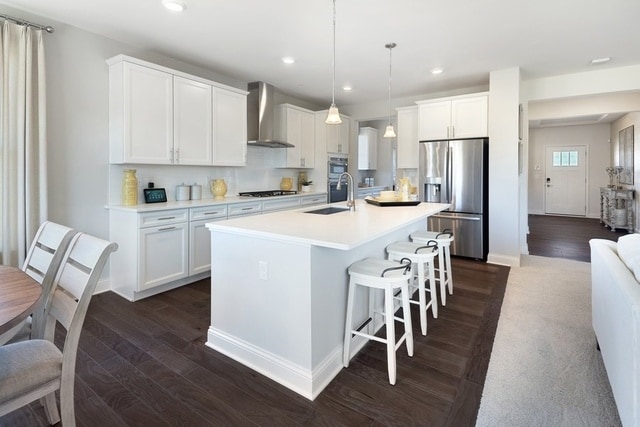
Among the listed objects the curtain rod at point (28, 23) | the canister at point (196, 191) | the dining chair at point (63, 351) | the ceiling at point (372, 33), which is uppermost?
the ceiling at point (372, 33)

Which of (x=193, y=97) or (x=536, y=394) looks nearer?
(x=536, y=394)

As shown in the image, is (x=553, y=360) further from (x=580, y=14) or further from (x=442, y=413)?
(x=580, y=14)

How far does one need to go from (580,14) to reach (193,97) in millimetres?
3811

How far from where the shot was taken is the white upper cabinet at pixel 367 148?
24.7 feet

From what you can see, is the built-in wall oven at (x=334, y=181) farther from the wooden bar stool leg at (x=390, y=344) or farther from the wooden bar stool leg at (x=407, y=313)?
the wooden bar stool leg at (x=390, y=344)

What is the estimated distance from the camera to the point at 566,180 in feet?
30.2

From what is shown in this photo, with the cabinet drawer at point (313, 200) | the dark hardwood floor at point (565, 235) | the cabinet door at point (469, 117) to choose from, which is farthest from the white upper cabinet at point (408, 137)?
the dark hardwood floor at point (565, 235)

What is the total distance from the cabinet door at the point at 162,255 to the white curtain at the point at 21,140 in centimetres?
84

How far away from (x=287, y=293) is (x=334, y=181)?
421 centimetres

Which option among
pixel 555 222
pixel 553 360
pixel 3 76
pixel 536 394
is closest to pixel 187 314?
pixel 3 76

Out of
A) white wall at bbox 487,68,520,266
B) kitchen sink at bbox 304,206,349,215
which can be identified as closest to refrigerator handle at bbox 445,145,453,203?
white wall at bbox 487,68,520,266

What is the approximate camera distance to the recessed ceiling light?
2652mm

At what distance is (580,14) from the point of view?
2896 mm

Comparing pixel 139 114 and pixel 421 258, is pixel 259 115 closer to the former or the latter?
pixel 139 114
